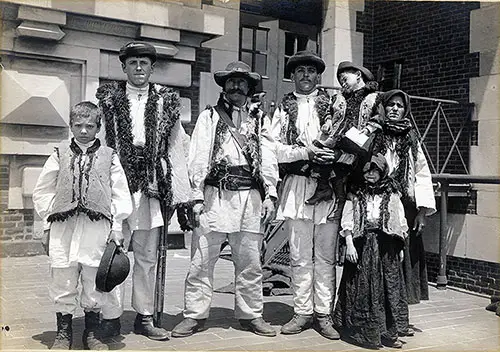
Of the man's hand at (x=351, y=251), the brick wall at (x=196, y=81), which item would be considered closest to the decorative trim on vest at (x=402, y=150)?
the man's hand at (x=351, y=251)

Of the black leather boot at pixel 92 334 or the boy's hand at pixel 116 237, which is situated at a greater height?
the boy's hand at pixel 116 237

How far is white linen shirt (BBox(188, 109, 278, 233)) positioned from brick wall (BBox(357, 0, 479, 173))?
15.0 feet

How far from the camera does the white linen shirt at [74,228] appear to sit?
398 cm

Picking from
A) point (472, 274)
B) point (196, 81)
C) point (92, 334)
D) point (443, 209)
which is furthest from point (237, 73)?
point (472, 274)

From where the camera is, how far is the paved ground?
433 centimetres

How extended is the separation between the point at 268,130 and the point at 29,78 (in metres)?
4.29

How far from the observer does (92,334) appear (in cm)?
409

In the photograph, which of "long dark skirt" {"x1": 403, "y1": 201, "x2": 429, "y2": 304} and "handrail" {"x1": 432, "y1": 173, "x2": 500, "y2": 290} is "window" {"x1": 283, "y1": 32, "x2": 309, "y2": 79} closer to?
"handrail" {"x1": 432, "y1": 173, "x2": 500, "y2": 290}

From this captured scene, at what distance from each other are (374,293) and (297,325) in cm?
72

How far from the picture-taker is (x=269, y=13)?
10.0 meters

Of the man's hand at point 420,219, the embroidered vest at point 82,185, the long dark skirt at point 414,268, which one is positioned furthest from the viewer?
the long dark skirt at point 414,268

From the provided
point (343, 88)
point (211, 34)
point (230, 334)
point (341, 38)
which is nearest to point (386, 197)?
point (343, 88)

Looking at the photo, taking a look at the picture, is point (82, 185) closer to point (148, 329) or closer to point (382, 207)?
point (148, 329)

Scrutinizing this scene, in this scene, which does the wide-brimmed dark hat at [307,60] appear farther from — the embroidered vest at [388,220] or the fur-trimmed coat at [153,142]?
the embroidered vest at [388,220]
